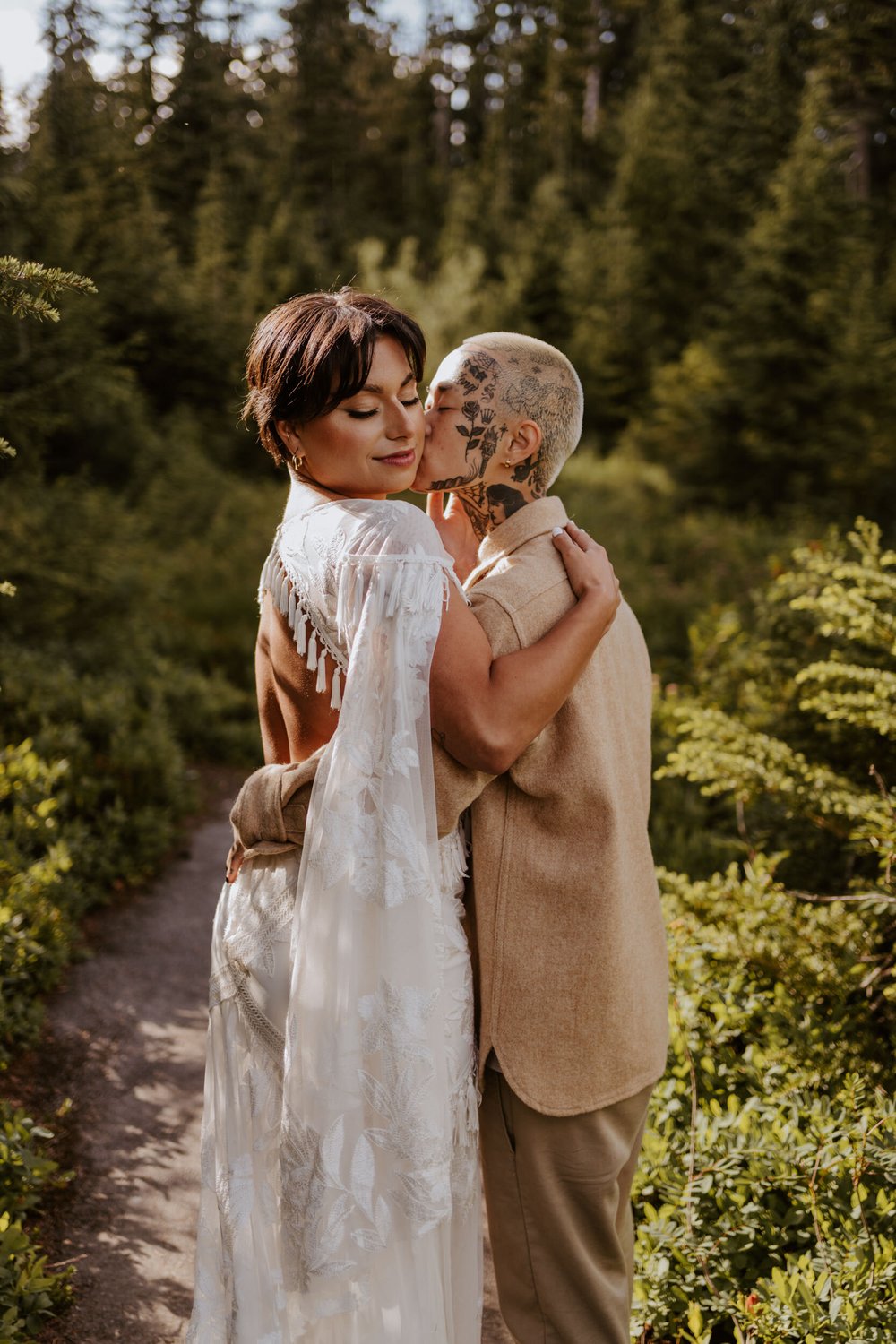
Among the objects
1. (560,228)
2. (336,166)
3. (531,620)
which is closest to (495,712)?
(531,620)

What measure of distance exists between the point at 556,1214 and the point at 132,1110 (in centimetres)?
240

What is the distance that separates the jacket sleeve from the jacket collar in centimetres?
21

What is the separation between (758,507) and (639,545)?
4343 millimetres

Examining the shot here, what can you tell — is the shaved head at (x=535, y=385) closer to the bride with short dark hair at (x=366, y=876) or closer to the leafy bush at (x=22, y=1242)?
the bride with short dark hair at (x=366, y=876)

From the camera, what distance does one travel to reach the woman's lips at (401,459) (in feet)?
Answer: 6.10

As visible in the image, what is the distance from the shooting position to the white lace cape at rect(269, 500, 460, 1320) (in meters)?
1.66

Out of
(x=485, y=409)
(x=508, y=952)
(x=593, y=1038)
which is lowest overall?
(x=593, y=1038)

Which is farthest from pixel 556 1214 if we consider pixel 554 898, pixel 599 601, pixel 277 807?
pixel 599 601

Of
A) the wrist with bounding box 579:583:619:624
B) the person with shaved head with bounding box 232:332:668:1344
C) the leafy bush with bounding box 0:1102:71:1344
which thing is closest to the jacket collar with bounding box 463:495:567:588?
the person with shaved head with bounding box 232:332:668:1344

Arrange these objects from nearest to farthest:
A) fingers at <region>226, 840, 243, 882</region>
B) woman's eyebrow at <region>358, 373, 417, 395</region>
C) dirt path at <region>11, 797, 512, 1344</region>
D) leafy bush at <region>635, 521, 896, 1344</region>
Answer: woman's eyebrow at <region>358, 373, 417, 395</region> < fingers at <region>226, 840, 243, 882</region> < leafy bush at <region>635, 521, 896, 1344</region> < dirt path at <region>11, 797, 512, 1344</region>

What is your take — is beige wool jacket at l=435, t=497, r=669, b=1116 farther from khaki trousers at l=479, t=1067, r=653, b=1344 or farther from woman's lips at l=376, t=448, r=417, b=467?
woman's lips at l=376, t=448, r=417, b=467

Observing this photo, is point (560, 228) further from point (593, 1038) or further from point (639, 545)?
point (593, 1038)

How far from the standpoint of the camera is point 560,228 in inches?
1006

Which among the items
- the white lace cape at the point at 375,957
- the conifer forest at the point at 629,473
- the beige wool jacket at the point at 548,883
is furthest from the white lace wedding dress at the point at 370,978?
the conifer forest at the point at 629,473
